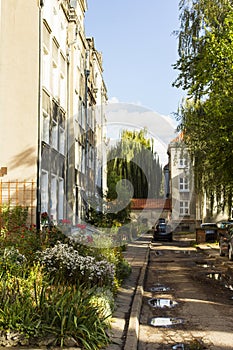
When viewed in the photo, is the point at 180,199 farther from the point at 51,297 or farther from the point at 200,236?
the point at 51,297

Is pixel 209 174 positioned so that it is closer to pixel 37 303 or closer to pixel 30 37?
pixel 30 37

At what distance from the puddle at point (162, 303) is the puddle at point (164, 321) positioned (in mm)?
1293

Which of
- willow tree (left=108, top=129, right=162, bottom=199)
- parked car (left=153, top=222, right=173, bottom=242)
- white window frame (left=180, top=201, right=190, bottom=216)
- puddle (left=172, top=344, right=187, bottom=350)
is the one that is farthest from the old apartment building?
white window frame (left=180, top=201, right=190, bottom=216)

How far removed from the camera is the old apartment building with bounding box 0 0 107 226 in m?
17.7

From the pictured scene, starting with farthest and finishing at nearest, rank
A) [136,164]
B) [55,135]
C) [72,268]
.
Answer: [136,164] < [55,135] < [72,268]

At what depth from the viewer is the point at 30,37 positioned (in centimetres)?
1805

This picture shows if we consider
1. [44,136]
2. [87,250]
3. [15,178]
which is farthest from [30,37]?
[87,250]

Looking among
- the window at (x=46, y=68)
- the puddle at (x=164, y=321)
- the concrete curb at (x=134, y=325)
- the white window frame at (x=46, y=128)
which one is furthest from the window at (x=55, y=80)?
the puddle at (x=164, y=321)

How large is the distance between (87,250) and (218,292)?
3589 mm

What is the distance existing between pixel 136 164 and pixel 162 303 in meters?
36.5

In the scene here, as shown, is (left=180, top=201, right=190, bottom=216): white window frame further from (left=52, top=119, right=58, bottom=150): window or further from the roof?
(left=52, top=119, right=58, bottom=150): window

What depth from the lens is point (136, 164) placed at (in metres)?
48.1

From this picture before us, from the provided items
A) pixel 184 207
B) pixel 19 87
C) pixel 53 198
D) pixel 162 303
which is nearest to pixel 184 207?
pixel 184 207

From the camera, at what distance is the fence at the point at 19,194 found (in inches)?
688
